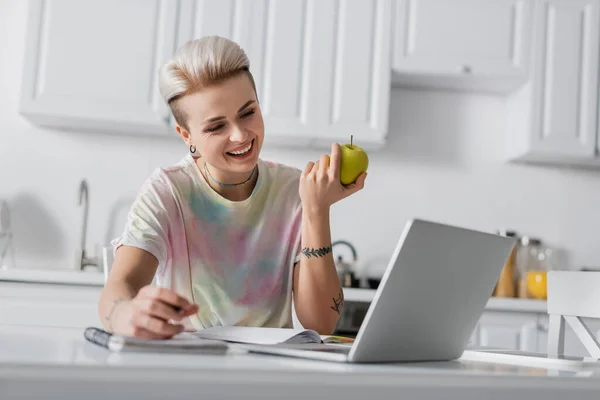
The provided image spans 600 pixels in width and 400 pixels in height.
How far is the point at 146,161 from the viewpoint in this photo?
332 centimetres

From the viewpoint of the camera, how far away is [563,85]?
129 inches

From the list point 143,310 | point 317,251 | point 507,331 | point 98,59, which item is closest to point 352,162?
point 317,251

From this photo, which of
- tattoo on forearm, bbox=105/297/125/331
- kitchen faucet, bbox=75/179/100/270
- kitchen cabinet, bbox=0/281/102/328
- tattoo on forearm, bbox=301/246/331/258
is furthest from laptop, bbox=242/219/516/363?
kitchen faucet, bbox=75/179/100/270

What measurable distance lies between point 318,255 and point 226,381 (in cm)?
84

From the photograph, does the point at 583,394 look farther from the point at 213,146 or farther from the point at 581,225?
the point at 581,225

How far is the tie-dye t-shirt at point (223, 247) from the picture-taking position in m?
1.41

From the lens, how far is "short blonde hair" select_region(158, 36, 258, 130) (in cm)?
134

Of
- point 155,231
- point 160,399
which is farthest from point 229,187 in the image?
point 160,399

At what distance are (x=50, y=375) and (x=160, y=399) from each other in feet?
0.27

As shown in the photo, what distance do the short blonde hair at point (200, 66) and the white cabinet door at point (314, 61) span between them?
1.63m

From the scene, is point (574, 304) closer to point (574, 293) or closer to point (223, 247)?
point (574, 293)

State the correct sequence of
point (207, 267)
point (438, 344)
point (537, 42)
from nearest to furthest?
point (438, 344)
point (207, 267)
point (537, 42)

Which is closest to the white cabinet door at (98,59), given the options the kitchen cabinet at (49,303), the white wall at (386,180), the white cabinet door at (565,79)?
the white wall at (386,180)

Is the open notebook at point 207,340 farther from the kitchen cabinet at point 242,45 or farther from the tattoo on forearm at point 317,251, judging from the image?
the kitchen cabinet at point 242,45
